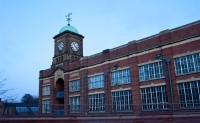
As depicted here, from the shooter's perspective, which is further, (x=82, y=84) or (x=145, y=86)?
(x=82, y=84)

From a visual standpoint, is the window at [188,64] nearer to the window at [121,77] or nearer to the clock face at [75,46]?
the window at [121,77]

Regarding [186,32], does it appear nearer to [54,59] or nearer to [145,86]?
[145,86]

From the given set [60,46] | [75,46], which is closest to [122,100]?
[75,46]

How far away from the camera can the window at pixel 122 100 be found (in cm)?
2401

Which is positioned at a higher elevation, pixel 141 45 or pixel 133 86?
pixel 141 45

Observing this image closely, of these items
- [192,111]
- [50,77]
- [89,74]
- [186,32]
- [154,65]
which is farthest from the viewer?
[50,77]

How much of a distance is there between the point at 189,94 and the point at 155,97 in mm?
3778

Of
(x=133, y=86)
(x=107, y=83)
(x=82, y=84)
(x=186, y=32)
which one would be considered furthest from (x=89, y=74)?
(x=186, y=32)

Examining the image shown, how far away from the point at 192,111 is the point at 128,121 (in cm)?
621

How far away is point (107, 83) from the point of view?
2725 centimetres

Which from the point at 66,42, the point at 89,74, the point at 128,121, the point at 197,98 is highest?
the point at 66,42

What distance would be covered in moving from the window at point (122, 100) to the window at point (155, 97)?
6.90 ft

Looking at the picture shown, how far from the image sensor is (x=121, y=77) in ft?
84.4

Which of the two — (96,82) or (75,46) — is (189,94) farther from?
(75,46)
